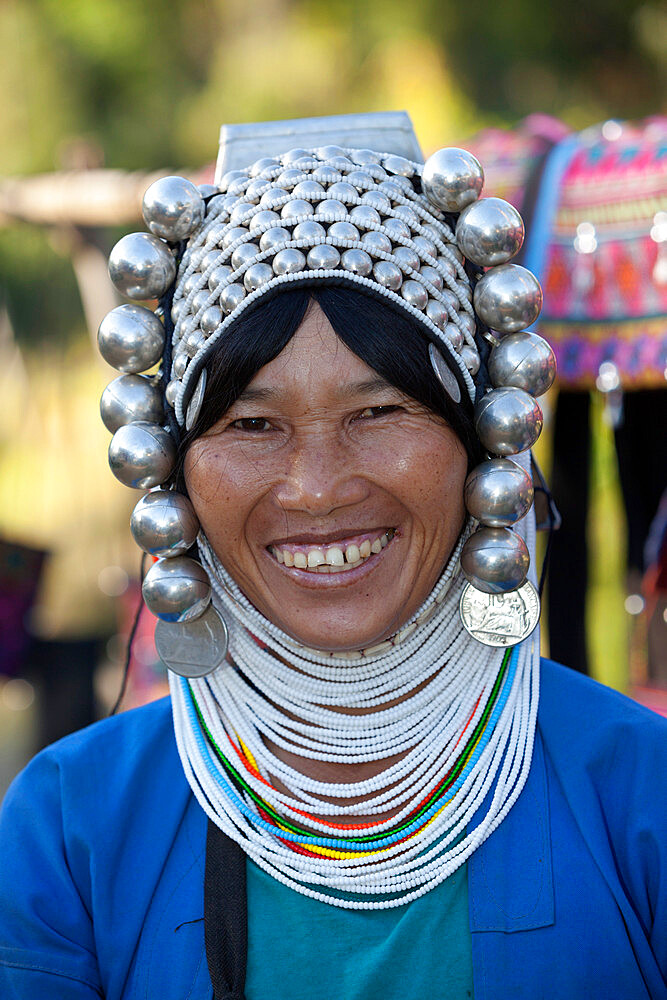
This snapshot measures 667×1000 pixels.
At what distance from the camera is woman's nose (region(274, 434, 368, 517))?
1.59m

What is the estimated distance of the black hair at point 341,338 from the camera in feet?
5.21

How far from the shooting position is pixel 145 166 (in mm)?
9055

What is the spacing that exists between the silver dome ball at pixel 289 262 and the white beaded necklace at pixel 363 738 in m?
0.56

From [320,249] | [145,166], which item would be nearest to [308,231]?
[320,249]

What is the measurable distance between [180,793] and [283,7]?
31.0 ft

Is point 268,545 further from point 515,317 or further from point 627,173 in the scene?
point 627,173

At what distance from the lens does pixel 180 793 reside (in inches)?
70.1

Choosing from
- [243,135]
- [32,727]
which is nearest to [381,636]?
[243,135]

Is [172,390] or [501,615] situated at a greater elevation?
[172,390]

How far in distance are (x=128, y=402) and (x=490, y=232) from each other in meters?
0.72

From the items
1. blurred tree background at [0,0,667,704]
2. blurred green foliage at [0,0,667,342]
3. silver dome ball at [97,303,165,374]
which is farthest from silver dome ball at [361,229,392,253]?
blurred green foliage at [0,0,667,342]

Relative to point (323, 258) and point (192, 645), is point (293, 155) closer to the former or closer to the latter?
point (323, 258)

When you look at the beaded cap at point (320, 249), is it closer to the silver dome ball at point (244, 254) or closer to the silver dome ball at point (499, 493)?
the silver dome ball at point (244, 254)

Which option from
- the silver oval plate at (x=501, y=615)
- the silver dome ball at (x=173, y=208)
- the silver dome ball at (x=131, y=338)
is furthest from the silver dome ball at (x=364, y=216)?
the silver oval plate at (x=501, y=615)
